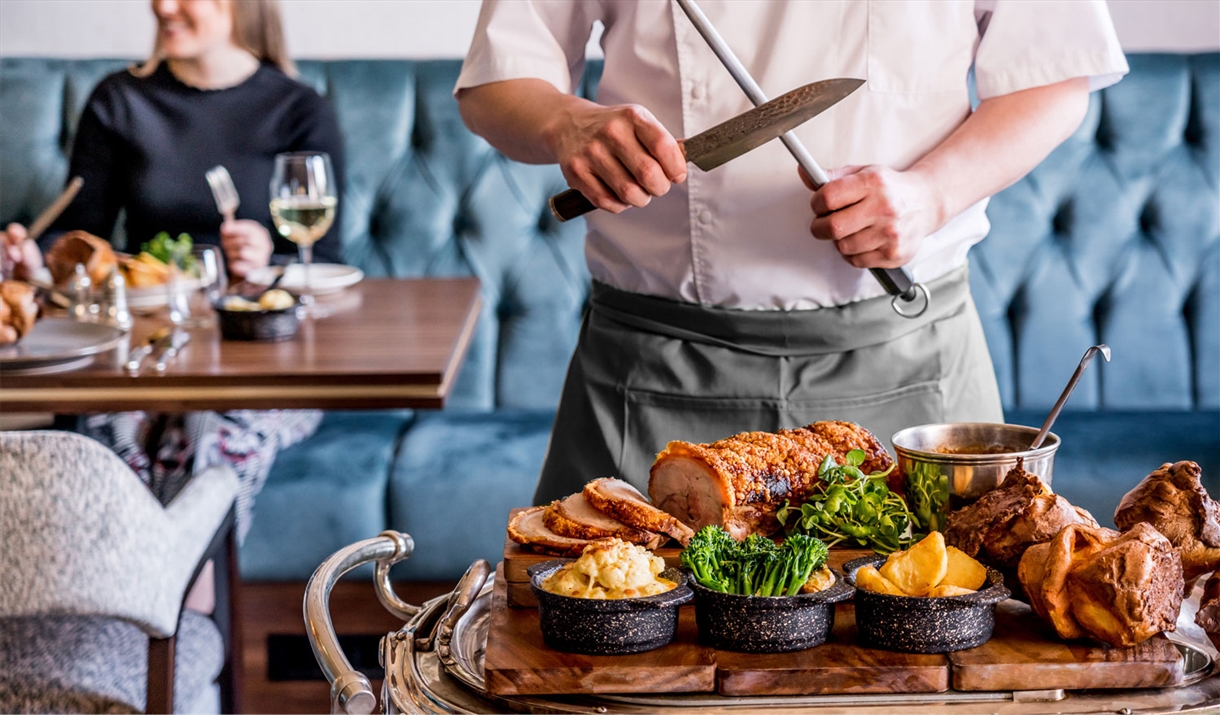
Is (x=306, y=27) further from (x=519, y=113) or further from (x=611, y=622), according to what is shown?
(x=611, y=622)

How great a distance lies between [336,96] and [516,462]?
3.61ft

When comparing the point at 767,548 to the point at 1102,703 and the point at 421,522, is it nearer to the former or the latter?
the point at 1102,703

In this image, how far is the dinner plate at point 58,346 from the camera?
5.32 ft

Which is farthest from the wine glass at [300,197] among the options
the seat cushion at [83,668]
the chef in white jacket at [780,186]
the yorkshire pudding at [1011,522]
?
the yorkshire pudding at [1011,522]

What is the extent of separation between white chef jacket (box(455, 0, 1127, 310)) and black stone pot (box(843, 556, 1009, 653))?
24.9 inches

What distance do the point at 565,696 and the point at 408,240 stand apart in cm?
229

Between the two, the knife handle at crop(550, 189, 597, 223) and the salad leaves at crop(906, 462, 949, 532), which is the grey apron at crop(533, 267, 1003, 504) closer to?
the knife handle at crop(550, 189, 597, 223)

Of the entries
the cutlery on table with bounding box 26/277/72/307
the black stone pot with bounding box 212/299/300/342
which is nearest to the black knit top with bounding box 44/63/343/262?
the cutlery on table with bounding box 26/277/72/307

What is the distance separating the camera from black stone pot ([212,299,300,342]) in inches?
71.5

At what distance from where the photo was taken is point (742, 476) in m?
0.85

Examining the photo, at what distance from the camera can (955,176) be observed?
A: 1.16m

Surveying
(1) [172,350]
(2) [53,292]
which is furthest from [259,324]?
(2) [53,292]

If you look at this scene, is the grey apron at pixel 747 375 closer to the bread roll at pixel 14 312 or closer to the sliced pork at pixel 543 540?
the sliced pork at pixel 543 540

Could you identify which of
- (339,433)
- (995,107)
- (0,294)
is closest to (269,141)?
(339,433)
